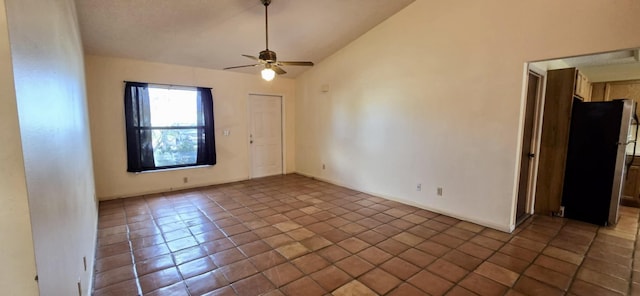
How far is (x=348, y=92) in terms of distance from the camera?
17.4ft

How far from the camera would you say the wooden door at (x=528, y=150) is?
379 centimetres

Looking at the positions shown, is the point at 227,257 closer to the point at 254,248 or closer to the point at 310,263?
the point at 254,248

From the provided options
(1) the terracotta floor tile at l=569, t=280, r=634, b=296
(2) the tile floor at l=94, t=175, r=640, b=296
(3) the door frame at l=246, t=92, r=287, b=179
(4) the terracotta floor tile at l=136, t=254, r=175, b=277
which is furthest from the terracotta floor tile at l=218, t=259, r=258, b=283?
(3) the door frame at l=246, t=92, r=287, b=179

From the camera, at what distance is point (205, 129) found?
18.1 ft

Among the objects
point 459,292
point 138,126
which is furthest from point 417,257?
point 138,126

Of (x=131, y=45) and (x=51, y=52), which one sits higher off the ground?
(x=131, y=45)

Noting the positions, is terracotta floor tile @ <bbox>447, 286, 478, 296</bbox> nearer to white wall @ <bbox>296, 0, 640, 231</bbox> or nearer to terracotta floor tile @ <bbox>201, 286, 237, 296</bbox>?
white wall @ <bbox>296, 0, 640, 231</bbox>

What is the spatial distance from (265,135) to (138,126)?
2.53 metres

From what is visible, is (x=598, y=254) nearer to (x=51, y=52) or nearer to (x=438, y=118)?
(x=438, y=118)

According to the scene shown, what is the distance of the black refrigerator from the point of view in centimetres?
358

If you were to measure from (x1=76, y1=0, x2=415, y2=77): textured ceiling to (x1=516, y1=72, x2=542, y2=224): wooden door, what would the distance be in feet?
6.98

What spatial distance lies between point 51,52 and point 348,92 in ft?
14.2

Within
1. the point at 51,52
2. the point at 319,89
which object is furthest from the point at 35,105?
the point at 319,89

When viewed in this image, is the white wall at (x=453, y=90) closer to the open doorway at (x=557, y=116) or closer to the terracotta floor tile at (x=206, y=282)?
the open doorway at (x=557, y=116)
